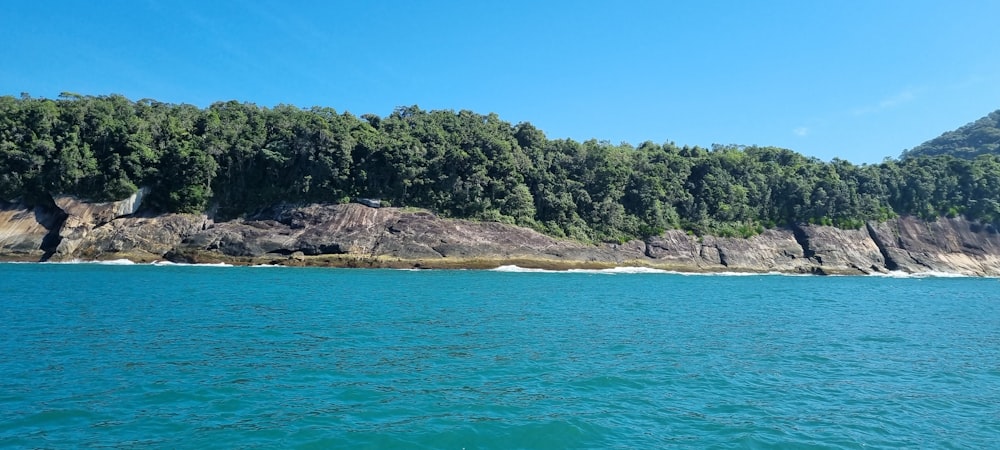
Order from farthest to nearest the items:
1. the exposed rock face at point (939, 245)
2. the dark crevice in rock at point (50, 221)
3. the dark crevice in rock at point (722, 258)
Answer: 1. the exposed rock face at point (939, 245)
2. the dark crevice in rock at point (722, 258)
3. the dark crevice in rock at point (50, 221)

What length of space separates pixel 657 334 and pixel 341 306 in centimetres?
1362

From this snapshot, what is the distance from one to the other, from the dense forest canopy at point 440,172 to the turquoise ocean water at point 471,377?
146 ft

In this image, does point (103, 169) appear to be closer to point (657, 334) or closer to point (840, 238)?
point (657, 334)

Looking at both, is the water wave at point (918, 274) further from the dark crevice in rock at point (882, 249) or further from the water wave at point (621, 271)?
the water wave at point (621, 271)

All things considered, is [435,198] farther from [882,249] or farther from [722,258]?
[882,249]

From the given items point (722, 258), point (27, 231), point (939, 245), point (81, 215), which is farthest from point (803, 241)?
point (27, 231)

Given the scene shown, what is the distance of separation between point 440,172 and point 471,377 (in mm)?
61550

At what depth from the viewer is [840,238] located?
8681cm

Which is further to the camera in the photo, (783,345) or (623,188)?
(623,188)

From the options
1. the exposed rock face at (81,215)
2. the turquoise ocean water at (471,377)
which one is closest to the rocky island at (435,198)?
the exposed rock face at (81,215)

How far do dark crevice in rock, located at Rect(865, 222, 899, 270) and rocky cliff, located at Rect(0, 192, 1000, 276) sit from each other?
17.7 ft

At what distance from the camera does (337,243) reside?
6438cm

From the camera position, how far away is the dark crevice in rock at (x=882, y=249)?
8601 cm

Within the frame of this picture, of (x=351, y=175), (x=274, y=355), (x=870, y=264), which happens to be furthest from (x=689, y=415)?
(x=870, y=264)
